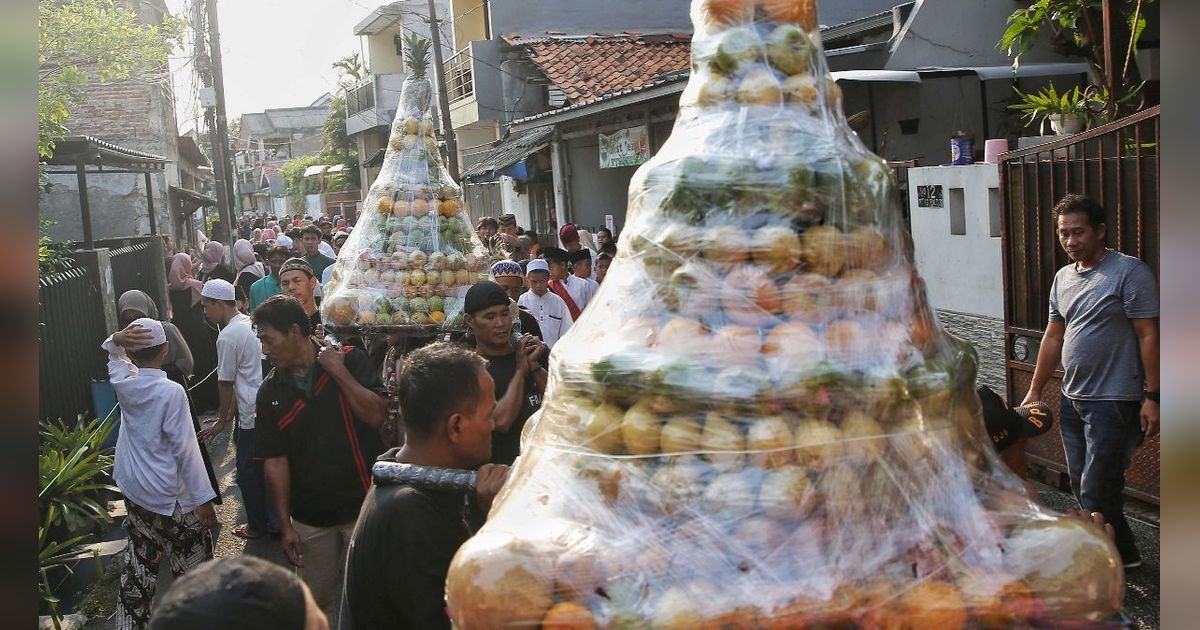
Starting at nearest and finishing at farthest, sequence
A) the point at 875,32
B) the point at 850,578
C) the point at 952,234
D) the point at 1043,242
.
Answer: the point at 850,578 < the point at 1043,242 < the point at 952,234 < the point at 875,32

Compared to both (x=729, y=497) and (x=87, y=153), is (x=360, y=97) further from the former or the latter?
(x=729, y=497)

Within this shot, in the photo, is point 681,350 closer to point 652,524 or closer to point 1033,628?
point 652,524

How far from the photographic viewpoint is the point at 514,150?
20.2 meters

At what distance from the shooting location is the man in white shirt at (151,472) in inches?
203

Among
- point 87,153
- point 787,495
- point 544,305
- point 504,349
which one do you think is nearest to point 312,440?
point 504,349

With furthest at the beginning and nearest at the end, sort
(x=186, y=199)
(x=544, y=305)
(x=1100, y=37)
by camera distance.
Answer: (x=186, y=199), (x=1100, y=37), (x=544, y=305)

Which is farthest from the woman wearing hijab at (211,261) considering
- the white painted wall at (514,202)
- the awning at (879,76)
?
the white painted wall at (514,202)

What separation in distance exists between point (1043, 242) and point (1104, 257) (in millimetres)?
1621

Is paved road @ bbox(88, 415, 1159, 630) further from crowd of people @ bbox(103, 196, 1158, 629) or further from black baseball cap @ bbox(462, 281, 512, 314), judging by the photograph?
black baseball cap @ bbox(462, 281, 512, 314)

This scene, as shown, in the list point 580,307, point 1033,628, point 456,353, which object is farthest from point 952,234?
point 1033,628

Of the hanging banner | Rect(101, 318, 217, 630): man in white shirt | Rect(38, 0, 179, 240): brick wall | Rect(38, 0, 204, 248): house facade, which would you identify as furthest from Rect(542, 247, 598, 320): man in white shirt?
Rect(38, 0, 179, 240): brick wall

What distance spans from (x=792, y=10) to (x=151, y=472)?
3.96 m

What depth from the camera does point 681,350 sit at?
232 centimetres

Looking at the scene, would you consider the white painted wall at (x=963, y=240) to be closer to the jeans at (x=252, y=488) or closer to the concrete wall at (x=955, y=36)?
the concrete wall at (x=955, y=36)
